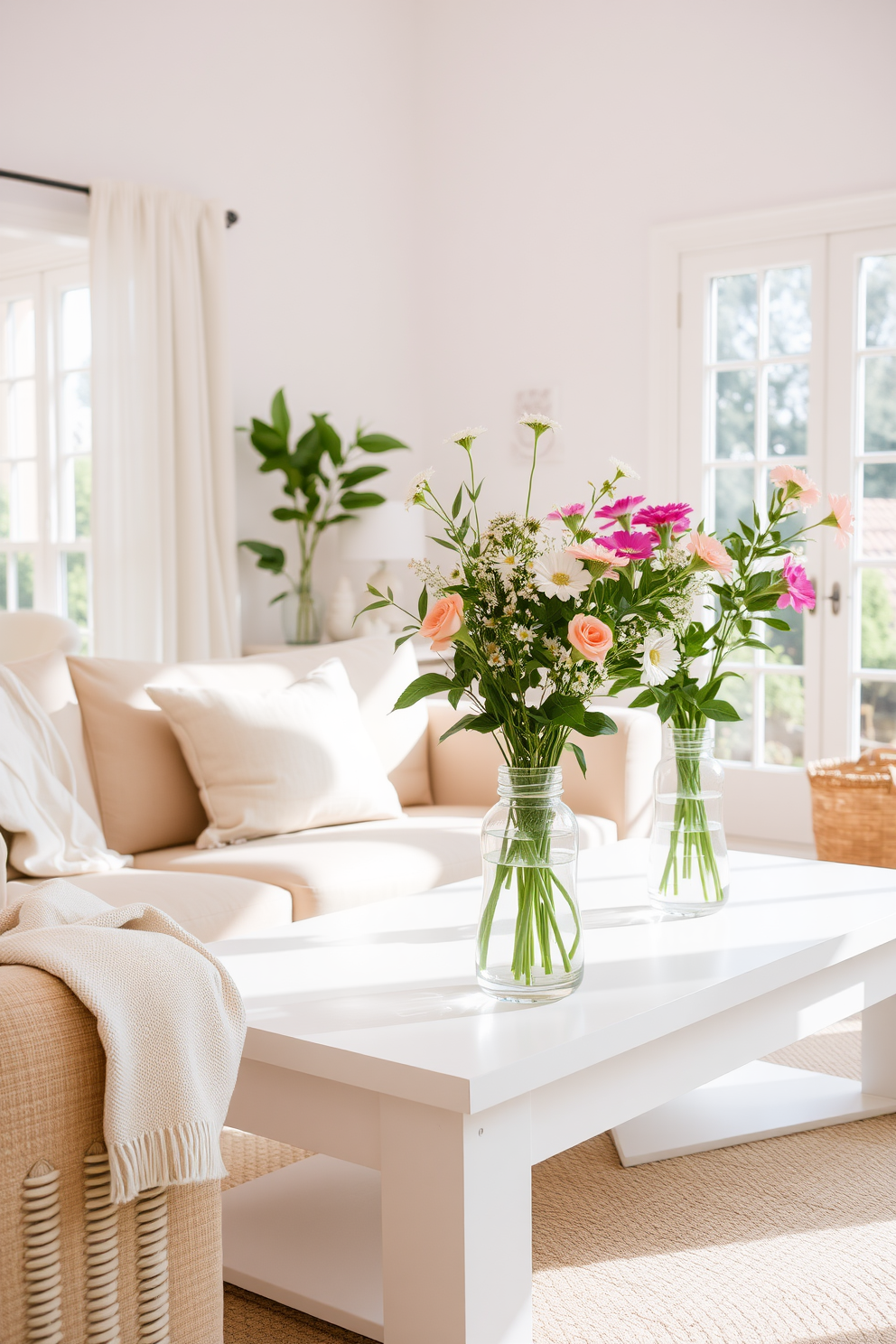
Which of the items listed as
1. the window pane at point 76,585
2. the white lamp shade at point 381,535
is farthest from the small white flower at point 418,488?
the window pane at point 76,585

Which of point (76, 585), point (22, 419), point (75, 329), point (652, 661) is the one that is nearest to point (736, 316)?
point (75, 329)

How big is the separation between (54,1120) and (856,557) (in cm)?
410

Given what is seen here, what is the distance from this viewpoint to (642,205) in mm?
5137

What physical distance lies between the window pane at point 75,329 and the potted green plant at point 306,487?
838 millimetres

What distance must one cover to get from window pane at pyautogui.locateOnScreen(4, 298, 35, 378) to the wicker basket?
361 cm

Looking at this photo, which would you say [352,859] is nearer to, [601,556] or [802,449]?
[601,556]

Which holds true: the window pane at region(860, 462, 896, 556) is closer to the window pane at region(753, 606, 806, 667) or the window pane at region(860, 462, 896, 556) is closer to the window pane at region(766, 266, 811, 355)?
the window pane at region(753, 606, 806, 667)

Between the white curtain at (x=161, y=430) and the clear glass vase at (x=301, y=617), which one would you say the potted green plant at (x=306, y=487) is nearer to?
the clear glass vase at (x=301, y=617)

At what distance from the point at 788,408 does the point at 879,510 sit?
515 mm

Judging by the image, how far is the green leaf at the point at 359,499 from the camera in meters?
5.07

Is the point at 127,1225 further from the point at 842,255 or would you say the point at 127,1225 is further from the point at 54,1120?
the point at 842,255

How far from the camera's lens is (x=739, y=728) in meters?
Result: 5.08

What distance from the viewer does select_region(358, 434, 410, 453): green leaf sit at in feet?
16.8

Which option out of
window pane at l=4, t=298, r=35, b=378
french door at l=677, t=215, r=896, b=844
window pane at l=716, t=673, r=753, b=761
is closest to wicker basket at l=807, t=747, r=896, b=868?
french door at l=677, t=215, r=896, b=844
